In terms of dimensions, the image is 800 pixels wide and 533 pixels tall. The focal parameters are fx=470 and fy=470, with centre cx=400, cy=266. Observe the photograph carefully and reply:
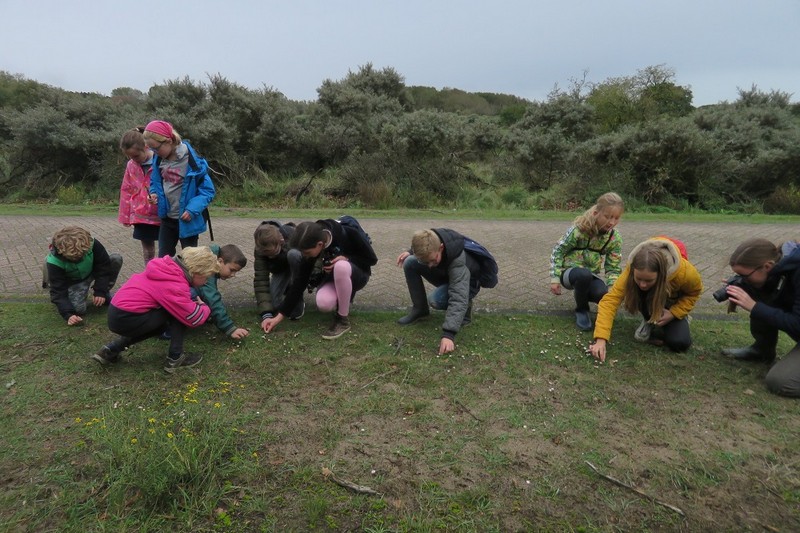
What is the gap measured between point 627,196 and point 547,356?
9.72 meters

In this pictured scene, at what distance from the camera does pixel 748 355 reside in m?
3.50

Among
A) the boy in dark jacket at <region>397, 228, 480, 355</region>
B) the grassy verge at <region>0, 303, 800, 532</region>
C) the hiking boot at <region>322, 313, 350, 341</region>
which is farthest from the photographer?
the hiking boot at <region>322, 313, 350, 341</region>

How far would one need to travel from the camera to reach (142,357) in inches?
138

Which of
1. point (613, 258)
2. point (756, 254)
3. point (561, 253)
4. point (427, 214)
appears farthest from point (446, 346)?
point (427, 214)

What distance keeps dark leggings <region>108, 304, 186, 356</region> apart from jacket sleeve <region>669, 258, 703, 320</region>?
3.68m

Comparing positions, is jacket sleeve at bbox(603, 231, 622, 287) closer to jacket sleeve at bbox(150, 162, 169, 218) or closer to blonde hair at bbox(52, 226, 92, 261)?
jacket sleeve at bbox(150, 162, 169, 218)

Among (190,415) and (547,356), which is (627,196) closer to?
(547,356)

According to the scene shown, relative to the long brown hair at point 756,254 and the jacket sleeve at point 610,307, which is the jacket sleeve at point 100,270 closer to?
the jacket sleeve at point 610,307

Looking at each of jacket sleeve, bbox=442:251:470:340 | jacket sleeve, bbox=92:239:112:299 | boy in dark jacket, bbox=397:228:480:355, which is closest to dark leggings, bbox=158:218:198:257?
jacket sleeve, bbox=92:239:112:299

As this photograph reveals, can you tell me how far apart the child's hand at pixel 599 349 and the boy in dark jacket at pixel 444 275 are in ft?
3.23

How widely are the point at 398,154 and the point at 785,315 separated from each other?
1035 cm

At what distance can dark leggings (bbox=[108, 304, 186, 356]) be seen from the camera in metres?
3.21

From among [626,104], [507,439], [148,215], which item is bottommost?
[507,439]

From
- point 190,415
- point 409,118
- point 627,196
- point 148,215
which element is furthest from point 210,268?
point 627,196
